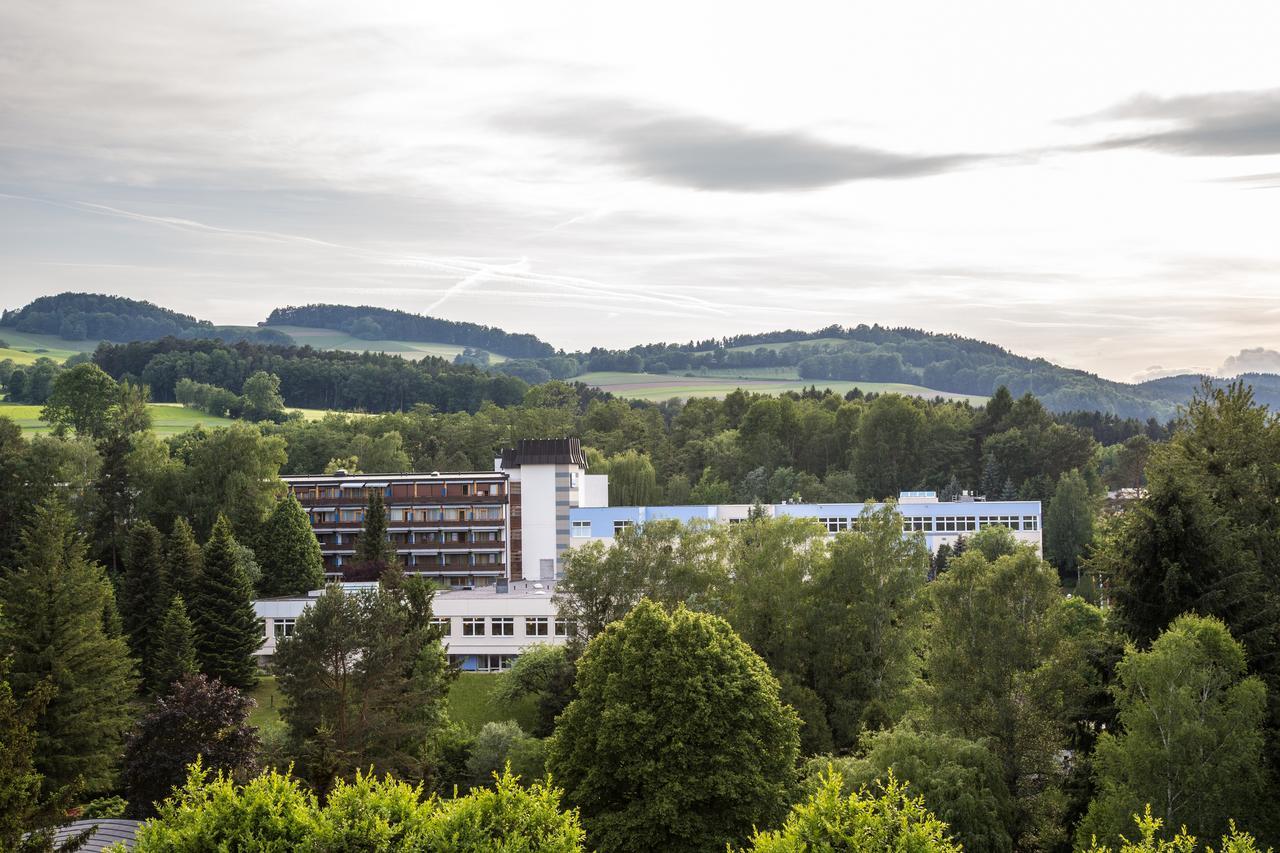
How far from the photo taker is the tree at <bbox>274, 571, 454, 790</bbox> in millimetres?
44531

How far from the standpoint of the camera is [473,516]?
90125 mm

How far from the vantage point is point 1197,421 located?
46406mm

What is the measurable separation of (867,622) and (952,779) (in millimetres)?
17480

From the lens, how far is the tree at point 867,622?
5138 centimetres

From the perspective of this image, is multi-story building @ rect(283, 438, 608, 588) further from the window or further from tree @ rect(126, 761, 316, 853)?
tree @ rect(126, 761, 316, 853)

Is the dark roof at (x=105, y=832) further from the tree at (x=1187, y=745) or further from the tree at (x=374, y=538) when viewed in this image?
the tree at (x=374, y=538)

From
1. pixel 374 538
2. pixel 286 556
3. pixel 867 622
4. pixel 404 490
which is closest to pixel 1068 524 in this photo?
pixel 404 490

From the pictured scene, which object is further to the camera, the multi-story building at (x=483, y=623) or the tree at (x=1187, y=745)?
the multi-story building at (x=483, y=623)

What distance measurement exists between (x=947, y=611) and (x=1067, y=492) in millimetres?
65259

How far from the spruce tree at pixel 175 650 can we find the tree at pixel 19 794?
78.3 feet

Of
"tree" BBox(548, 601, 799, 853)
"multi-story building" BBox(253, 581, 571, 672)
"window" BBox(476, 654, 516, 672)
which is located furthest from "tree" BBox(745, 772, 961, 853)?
"window" BBox(476, 654, 516, 672)

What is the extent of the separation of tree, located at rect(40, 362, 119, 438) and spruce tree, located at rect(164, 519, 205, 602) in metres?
56.6

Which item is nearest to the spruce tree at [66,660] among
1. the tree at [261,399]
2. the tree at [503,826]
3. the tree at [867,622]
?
the tree at [503,826]

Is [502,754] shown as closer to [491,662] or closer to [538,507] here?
[491,662]
